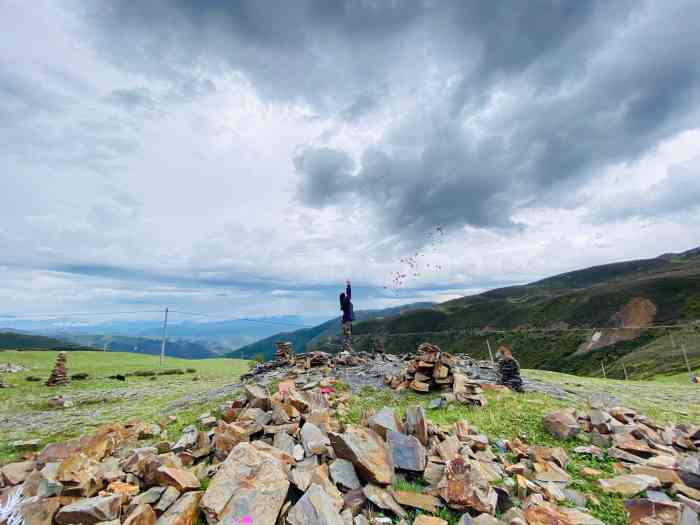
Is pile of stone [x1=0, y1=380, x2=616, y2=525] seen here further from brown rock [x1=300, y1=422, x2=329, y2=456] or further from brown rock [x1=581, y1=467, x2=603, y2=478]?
brown rock [x1=581, y1=467, x2=603, y2=478]

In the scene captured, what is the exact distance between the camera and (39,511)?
4746 mm

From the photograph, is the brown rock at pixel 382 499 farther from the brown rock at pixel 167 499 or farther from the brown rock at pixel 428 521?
the brown rock at pixel 167 499

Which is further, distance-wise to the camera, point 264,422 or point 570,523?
point 264,422

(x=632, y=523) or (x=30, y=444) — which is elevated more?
(x=30, y=444)

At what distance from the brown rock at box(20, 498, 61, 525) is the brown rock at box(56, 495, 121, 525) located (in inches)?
6.0

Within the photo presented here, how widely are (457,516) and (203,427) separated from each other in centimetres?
763

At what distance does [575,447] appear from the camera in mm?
7188

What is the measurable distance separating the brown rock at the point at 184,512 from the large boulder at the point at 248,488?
21 cm

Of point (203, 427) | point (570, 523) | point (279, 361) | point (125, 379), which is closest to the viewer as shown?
point (570, 523)

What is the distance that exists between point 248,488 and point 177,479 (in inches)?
59.6

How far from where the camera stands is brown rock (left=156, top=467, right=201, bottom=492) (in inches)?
208

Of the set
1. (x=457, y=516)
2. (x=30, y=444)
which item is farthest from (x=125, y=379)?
(x=457, y=516)

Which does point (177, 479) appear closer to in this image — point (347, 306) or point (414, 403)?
point (414, 403)

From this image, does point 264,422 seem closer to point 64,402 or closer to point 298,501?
point 298,501
